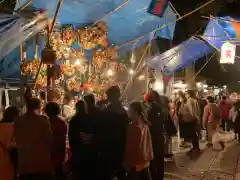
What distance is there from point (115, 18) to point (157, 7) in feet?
5.41

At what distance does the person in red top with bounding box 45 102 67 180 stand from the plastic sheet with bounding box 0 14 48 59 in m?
2.27

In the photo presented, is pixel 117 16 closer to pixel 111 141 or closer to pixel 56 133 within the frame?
pixel 56 133

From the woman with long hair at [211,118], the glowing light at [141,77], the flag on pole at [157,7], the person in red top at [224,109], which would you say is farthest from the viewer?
the person in red top at [224,109]

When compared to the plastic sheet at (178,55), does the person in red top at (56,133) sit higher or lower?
lower

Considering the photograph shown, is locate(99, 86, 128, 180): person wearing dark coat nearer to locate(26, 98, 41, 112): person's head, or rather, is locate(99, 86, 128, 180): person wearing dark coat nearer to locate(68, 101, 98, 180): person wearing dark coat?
locate(68, 101, 98, 180): person wearing dark coat

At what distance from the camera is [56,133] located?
19.8 ft

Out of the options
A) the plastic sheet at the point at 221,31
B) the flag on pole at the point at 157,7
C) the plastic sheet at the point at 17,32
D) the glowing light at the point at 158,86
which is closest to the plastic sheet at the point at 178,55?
the plastic sheet at the point at 221,31

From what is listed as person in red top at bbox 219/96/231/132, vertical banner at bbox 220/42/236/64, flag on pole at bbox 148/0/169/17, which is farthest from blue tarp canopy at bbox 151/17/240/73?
flag on pole at bbox 148/0/169/17

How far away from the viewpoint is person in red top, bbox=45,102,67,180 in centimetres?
600

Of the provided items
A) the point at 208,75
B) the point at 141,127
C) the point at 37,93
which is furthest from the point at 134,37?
the point at 208,75

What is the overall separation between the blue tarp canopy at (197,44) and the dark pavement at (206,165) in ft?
14.5

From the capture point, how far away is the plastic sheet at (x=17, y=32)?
7.45m

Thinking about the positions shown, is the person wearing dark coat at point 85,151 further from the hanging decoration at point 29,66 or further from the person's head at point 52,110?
the hanging decoration at point 29,66

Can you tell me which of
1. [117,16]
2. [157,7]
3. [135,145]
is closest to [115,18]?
[117,16]
